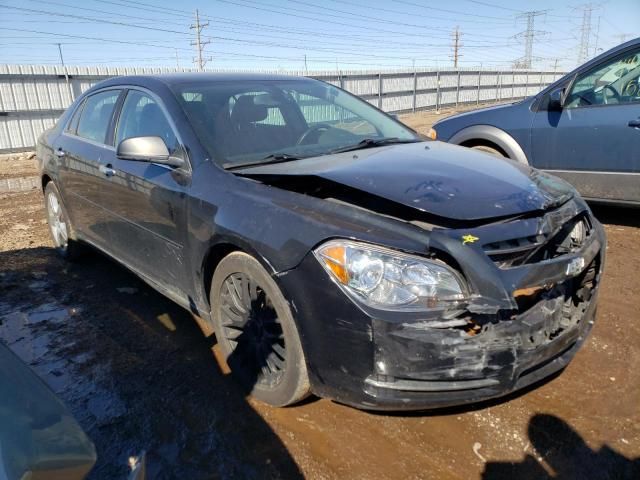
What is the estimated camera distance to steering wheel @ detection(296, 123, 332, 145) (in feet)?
10.6

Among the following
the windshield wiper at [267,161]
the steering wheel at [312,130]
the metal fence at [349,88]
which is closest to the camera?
the windshield wiper at [267,161]

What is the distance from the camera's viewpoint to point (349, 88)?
67.1 ft

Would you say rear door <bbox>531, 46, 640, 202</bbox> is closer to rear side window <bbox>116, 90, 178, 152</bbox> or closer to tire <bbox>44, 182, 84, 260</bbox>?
rear side window <bbox>116, 90, 178, 152</bbox>

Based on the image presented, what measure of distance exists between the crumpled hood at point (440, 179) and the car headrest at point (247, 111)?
0.60 m

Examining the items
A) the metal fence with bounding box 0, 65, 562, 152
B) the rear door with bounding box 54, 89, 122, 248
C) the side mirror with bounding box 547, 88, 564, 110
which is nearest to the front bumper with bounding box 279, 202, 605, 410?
the rear door with bounding box 54, 89, 122, 248

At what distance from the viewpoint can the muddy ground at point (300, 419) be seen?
6.98 feet

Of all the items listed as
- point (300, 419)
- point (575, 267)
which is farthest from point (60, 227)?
point (575, 267)

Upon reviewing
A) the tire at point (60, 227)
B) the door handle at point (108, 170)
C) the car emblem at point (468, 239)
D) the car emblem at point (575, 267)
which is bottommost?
the tire at point (60, 227)

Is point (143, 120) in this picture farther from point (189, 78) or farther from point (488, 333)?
point (488, 333)

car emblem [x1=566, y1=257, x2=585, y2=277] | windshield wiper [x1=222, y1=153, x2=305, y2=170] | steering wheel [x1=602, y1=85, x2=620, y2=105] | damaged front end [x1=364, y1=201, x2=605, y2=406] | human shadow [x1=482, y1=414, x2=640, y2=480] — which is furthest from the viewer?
steering wheel [x1=602, y1=85, x2=620, y2=105]

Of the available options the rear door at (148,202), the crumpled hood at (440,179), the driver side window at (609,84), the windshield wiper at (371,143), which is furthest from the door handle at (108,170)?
the driver side window at (609,84)

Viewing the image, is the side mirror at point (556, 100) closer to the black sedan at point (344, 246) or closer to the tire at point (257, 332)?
the black sedan at point (344, 246)

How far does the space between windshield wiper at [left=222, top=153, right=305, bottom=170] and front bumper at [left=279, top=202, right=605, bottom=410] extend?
2.82 feet

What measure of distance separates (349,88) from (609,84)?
53.9 feet
